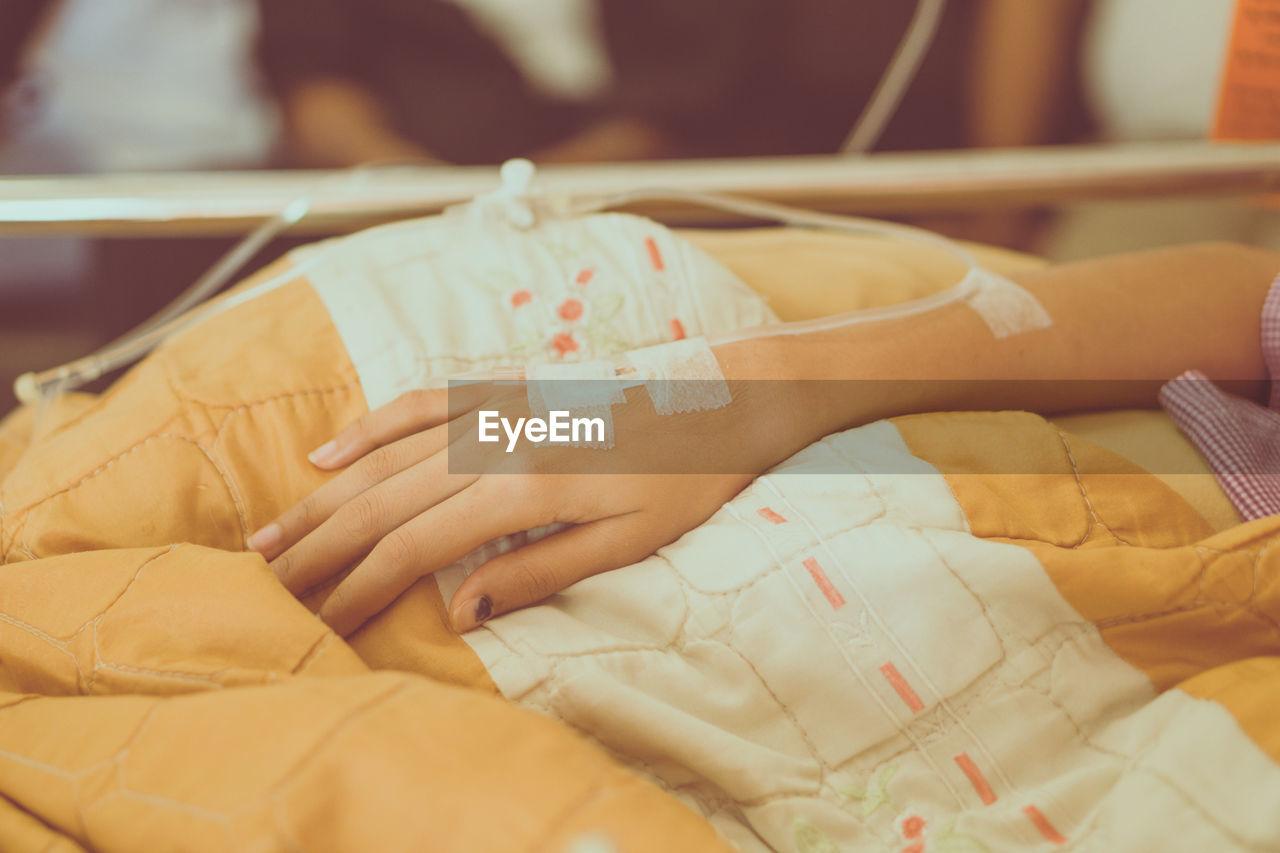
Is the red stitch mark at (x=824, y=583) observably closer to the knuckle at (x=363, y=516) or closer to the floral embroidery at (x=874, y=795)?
the floral embroidery at (x=874, y=795)

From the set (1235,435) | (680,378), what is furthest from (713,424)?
(1235,435)

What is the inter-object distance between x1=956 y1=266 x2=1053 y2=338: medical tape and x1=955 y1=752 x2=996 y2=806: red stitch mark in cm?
35

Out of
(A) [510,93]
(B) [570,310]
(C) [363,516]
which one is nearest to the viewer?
(C) [363,516]

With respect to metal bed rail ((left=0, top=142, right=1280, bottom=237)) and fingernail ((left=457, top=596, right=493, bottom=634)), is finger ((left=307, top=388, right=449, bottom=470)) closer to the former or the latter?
fingernail ((left=457, top=596, right=493, bottom=634))

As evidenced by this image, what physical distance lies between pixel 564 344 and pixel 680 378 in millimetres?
100

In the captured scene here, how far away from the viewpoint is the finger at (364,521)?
54 cm

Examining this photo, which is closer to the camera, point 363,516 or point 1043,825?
point 1043,825

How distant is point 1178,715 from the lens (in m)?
0.46

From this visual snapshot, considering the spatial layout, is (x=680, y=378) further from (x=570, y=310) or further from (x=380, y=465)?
(x=380, y=465)

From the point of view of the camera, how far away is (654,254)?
0.68m

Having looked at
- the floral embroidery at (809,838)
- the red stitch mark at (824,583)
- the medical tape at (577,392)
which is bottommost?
the floral embroidery at (809,838)

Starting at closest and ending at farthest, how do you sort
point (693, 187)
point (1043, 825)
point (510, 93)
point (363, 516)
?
point (1043, 825) → point (363, 516) → point (693, 187) → point (510, 93)

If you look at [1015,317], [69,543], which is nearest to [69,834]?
[69,543]

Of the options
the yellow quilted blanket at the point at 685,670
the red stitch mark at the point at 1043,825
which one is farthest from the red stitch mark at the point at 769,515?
the red stitch mark at the point at 1043,825
